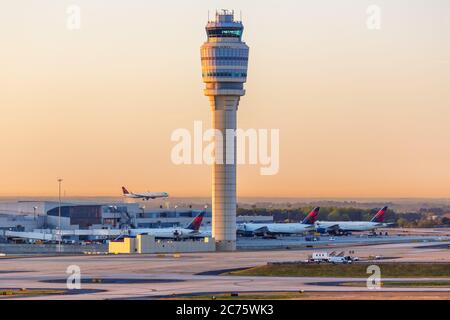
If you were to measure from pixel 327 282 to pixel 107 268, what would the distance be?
132ft

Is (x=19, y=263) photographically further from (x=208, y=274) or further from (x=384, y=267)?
(x=384, y=267)

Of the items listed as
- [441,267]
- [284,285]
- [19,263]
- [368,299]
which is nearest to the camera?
[368,299]

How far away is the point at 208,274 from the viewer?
157 m

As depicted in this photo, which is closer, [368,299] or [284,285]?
[368,299]

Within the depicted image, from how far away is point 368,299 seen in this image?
11456 cm

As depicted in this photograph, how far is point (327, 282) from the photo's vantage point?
14038 centimetres
